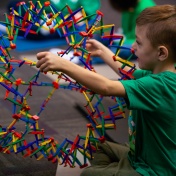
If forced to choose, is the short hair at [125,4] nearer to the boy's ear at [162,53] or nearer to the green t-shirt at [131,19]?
the green t-shirt at [131,19]

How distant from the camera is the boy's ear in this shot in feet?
2.77

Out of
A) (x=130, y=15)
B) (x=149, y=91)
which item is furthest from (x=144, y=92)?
(x=130, y=15)

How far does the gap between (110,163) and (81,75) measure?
330 mm

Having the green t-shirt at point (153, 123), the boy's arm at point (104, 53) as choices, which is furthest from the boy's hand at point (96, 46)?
the green t-shirt at point (153, 123)

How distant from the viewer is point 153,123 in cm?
88

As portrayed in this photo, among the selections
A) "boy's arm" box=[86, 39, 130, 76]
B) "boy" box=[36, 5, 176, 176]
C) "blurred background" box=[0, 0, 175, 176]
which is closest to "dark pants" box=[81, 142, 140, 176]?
"boy" box=[36, 5, 176, 176]

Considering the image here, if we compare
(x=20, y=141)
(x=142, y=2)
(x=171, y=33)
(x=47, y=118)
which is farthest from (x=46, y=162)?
(x=142, y=2)

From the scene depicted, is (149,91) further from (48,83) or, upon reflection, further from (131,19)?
(131,19)

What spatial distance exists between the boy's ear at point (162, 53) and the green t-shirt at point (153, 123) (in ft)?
0.12

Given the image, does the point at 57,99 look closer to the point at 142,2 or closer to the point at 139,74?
the point at 139,74

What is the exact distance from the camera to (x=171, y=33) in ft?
Result: 2.76

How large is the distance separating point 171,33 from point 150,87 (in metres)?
0.13

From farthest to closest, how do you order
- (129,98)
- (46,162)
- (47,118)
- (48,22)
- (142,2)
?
(142,2) < (47,118) < (46,162) < (48,22) < (129,98)

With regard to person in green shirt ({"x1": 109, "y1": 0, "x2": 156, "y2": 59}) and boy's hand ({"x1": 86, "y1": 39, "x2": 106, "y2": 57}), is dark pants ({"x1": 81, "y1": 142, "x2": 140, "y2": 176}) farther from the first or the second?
person in green shirt ({"x1": 109, "y1": 0, "x2": 156, "y2": 59})
